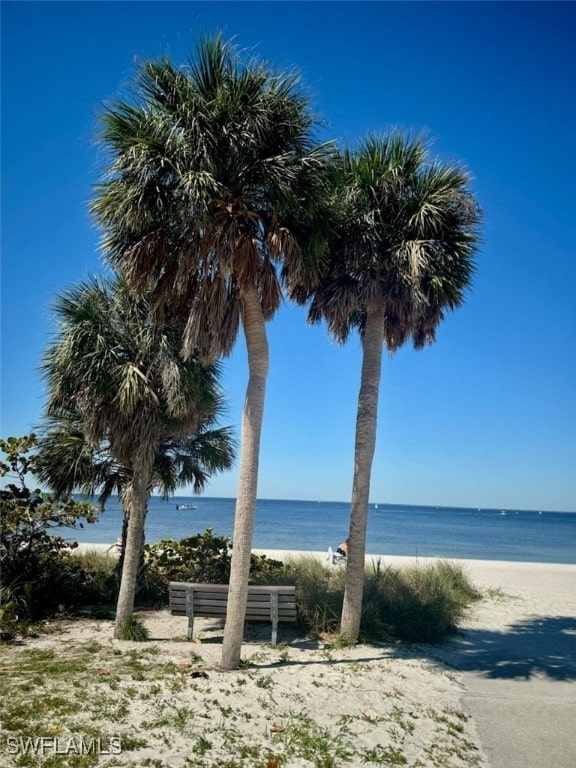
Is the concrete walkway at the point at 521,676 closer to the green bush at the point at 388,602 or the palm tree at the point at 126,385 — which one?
the green bush at the point at 388,602

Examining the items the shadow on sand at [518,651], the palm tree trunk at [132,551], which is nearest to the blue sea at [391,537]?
the palm tree trunk at [132,551]

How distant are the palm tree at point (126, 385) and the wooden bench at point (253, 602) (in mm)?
1143

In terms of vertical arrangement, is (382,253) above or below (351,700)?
above

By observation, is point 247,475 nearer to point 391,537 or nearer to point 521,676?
point 521,676

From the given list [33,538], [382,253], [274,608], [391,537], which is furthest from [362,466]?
[391,537]

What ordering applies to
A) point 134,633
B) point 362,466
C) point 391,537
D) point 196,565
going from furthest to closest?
point 391,537 < point 196,565 < point 362,466 < point 134,633

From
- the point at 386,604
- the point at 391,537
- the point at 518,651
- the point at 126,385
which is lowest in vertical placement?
the point at 391,537

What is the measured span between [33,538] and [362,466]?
715 cm

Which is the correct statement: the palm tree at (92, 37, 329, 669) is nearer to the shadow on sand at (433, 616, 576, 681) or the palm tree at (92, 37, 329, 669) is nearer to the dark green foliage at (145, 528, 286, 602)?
the shadow on sand at (433, 616, 576, 681)

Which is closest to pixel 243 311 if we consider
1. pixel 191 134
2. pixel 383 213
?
pixel 191 134

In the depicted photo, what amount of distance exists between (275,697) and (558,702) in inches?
147

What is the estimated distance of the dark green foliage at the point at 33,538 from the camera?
11.7 meters

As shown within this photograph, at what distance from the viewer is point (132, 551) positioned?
34.0 feet

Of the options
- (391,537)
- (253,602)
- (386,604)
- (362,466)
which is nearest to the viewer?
(253,602)
